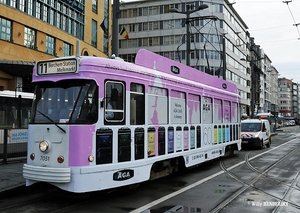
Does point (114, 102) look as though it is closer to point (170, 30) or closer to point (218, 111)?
point (218, 111)

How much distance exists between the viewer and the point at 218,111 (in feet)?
42.0

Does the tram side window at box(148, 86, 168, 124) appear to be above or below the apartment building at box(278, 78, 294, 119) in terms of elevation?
below

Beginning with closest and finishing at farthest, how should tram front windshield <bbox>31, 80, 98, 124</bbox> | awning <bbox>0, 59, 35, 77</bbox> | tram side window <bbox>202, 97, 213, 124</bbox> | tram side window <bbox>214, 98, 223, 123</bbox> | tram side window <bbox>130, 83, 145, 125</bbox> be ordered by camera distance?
tram front windshield <bbox>31, 80, 98, 124</bbox>
tram side window <bbox>130, 83, 145, 125</bbox>
tram side window <bbox>202, 97, 213, 124</bbox>
tram side window <bbox>214, 98, 223, 123</bbox>
awning <bbox>0, 59, 35, 77</bbox>

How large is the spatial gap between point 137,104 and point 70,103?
169cm

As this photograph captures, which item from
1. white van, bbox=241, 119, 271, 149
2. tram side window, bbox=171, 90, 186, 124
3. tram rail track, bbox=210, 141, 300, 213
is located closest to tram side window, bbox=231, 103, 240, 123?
tram rail track, bbox=210, 141, 300, 213

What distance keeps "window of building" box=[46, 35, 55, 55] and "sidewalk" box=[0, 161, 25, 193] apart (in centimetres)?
2132

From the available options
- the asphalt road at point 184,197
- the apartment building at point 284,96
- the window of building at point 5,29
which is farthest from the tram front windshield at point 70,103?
the apartment building at point 284,96

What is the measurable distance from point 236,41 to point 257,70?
26443 millimetres

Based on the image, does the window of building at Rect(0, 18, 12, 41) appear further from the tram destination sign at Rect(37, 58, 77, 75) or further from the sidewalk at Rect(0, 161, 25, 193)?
the tram destination sign at Rect(37, 58, 77, 75)

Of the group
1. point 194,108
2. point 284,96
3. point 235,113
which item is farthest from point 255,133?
point 284,96

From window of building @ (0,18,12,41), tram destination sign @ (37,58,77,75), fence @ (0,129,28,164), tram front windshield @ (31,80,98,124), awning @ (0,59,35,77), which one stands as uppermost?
window of building @ (0,18,12,41)

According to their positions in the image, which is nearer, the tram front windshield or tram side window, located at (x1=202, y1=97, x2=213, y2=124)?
the tram front windshield

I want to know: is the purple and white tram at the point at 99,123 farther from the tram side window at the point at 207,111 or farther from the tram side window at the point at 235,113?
the tram side window at the point at 235,113

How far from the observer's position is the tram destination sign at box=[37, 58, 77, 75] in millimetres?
6773
